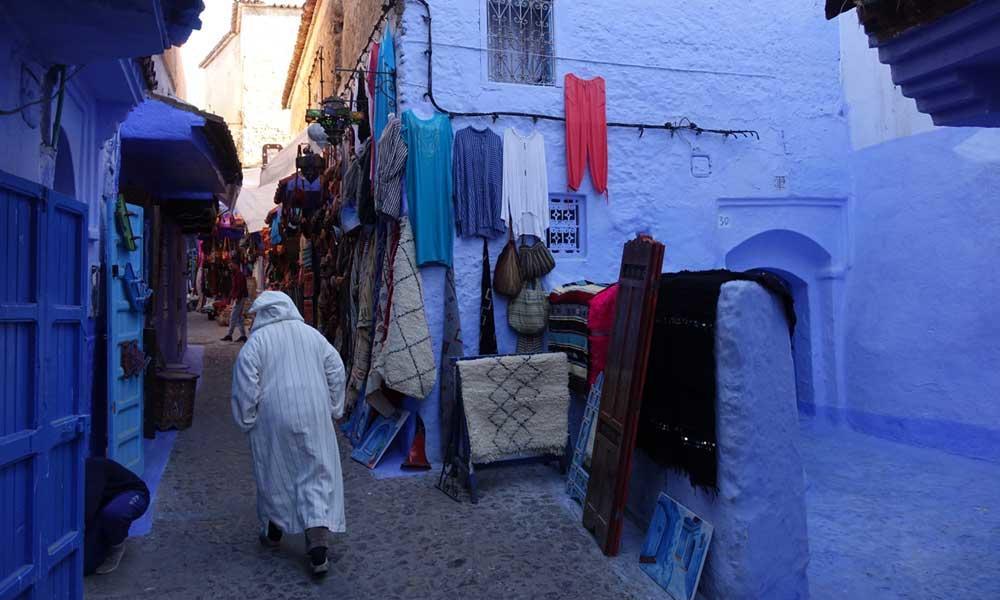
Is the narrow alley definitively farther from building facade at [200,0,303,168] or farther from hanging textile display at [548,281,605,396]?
building facade at [200,0,303,168]

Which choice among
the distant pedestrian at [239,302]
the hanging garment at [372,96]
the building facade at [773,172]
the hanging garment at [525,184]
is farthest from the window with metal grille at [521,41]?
the distant pedestrian at [239,302]

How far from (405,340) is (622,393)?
235cm

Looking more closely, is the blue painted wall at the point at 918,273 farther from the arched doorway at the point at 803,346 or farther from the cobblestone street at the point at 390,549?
the cobblestone street at the point at 390,549

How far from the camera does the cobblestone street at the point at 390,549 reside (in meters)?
3.85

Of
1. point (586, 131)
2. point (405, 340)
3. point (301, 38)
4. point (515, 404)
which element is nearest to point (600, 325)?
point (515, 404)

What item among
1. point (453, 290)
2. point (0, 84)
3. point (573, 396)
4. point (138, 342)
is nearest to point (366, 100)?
point (453, 290)

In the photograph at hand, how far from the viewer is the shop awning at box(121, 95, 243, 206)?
6.11 m

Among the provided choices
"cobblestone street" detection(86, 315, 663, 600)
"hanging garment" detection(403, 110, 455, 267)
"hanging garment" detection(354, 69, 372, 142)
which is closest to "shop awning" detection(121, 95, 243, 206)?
"hanging garment" detection(354, 69, 372, 142)

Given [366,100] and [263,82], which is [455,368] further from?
[263,82]

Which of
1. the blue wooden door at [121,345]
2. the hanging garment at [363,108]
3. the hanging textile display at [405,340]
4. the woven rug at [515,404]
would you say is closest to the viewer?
the blue wooden door at [121,345]

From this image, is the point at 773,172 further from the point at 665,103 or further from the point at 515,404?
the point at 515,404

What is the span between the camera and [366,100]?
7637 millimetres

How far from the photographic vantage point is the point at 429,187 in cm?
629

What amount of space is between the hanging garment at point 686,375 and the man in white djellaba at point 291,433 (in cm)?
204
